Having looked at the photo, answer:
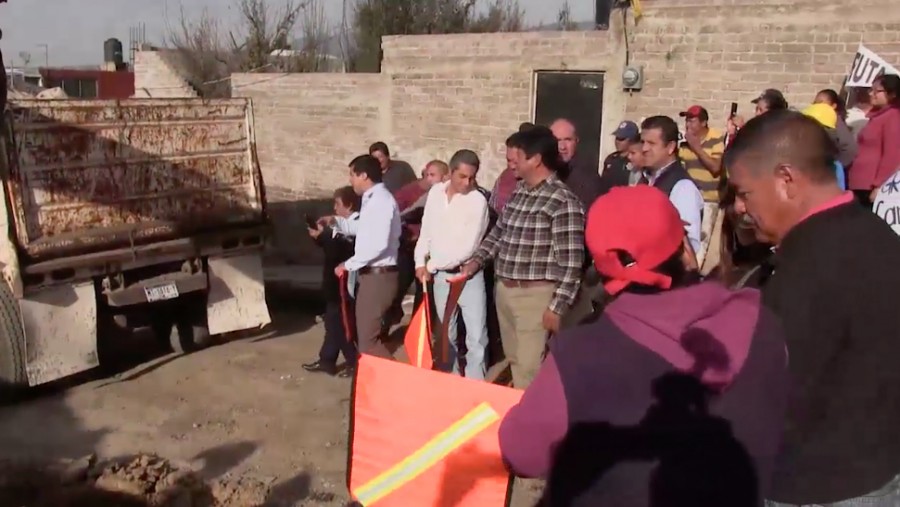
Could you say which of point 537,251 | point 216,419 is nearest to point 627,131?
point 537,251

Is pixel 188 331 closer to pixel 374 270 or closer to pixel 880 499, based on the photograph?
pixel 374 270

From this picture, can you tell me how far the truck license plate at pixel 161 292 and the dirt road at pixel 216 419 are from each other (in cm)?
65

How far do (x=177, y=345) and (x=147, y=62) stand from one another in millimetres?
14977

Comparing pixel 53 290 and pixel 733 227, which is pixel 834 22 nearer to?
pixel 733 227

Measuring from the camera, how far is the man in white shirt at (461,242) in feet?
20.1

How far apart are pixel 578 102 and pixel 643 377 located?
8973mm

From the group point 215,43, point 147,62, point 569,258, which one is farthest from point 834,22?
point 215,43

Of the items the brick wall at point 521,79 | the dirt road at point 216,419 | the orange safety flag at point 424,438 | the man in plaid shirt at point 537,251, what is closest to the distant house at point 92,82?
the brick wall at point 521,79

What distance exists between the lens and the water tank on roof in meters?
27.5

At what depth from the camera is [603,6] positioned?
13.9 meters

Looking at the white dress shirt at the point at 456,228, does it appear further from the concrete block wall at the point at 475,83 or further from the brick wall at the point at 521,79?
the concrete block wall at the point at 475,83

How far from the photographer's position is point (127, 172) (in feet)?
23.8

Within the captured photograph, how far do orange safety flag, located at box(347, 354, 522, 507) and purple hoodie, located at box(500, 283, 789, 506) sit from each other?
0.82 m

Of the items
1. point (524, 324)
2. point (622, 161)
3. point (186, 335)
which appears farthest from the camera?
point (186, 335)
